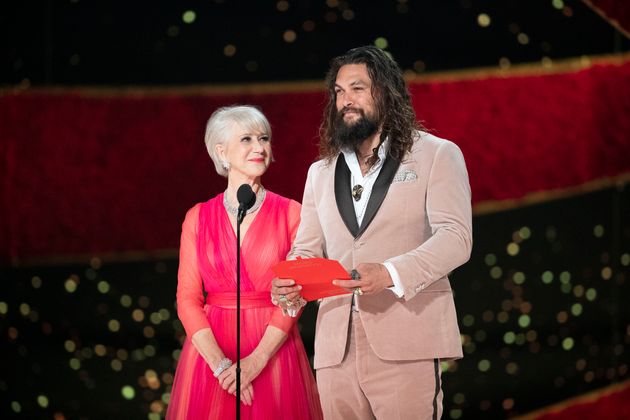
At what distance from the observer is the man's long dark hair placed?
2732mm

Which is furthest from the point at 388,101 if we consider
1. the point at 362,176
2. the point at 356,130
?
the point at 362,176

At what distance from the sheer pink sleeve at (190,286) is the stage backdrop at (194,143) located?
78cm

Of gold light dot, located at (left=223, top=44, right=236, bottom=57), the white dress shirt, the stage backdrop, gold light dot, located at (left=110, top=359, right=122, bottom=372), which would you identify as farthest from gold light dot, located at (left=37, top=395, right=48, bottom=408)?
the white dress shirt

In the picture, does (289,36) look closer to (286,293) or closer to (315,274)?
(286,293)

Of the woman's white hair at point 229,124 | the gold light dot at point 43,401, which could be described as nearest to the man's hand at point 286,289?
the woman's white hair at point 229,124

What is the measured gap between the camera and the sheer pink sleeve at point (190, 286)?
10.4 feet

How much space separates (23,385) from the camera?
433cm

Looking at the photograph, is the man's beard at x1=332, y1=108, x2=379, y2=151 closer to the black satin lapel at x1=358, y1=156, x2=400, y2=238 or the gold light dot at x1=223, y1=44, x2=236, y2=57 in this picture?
the black satin lapel at x1=358, y1=156, x2=400, y2=238

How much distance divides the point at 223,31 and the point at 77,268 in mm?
1342

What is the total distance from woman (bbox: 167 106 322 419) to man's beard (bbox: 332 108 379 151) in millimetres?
511

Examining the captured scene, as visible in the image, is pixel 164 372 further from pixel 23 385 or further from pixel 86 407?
pixel 23 385

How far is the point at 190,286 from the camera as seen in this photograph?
3.22 meters

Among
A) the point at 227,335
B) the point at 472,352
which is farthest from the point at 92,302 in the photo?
the point at 472,352

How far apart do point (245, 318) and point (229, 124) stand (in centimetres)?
72
